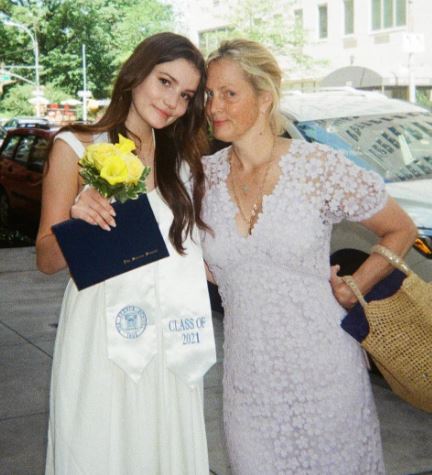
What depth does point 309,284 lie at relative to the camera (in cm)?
275

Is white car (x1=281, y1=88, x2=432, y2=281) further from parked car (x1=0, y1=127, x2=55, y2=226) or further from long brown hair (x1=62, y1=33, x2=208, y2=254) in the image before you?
parked car (x1=0, y1=127, x2=55, y2=226)

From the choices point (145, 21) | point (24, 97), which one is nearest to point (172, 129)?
point (145, 21)

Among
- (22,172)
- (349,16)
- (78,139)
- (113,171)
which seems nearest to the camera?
(113,171)

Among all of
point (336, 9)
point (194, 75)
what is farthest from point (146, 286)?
point (336, 9)

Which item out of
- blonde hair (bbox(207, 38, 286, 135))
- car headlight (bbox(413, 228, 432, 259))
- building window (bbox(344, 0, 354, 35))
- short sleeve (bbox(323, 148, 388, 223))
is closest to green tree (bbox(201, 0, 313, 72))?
building window (bbox(344, 0, 354, 35))

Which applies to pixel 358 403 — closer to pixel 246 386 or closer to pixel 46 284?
pixel 246 386

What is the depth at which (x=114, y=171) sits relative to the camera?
2463 millimetres

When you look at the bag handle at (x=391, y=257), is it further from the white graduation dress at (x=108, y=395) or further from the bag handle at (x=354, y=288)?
the white graduation dress at (x=108, y=395)

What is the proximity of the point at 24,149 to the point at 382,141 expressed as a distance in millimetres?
7931

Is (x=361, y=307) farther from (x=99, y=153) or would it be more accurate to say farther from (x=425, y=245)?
(x=425, y=245)

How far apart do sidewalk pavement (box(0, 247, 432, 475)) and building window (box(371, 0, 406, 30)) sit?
27.1 metres

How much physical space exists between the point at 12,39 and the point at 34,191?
167 ft

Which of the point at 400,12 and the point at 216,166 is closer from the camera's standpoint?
the point at 216,166

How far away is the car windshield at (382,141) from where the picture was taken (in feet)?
21.3
